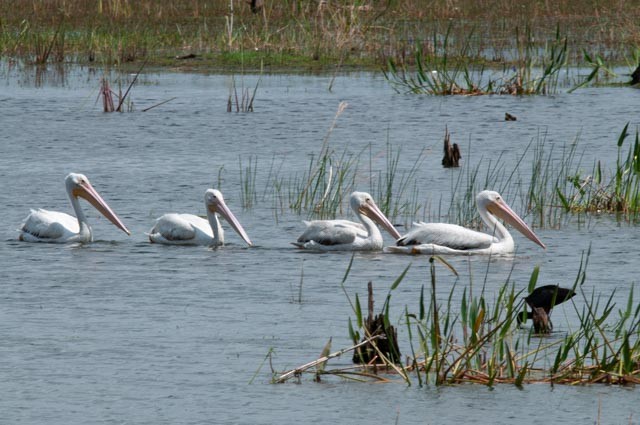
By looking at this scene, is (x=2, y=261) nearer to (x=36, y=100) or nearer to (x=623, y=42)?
(x=36, y=100)

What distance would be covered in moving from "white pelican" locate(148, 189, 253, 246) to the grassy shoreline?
33.7 ft

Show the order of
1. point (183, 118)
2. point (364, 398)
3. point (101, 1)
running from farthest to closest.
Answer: point (101, 1) < point (183, 118) < point (364, 398)

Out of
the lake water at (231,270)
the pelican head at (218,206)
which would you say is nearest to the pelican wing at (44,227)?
the lake water at (231,270)

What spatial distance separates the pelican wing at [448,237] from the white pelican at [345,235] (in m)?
0.40

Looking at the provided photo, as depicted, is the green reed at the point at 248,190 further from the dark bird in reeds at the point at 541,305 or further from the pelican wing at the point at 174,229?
the dark bird in reeds at the point at 541,305

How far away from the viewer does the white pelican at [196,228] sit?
1088 cm

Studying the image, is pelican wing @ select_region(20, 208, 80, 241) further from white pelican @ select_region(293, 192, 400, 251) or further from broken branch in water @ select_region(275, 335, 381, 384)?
broken branch in water @ select_region(275, 335, 381, 384)

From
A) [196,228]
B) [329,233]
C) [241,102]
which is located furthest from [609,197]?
[241,102]

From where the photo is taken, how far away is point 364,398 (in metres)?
6.42

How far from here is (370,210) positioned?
36.1 ft

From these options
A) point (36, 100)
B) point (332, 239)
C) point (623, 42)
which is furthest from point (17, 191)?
point (623, 42)

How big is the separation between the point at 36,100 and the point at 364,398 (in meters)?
15.1

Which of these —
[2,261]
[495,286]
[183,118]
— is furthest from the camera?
[183,118]

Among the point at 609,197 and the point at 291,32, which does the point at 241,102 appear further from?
the point at 609,197
